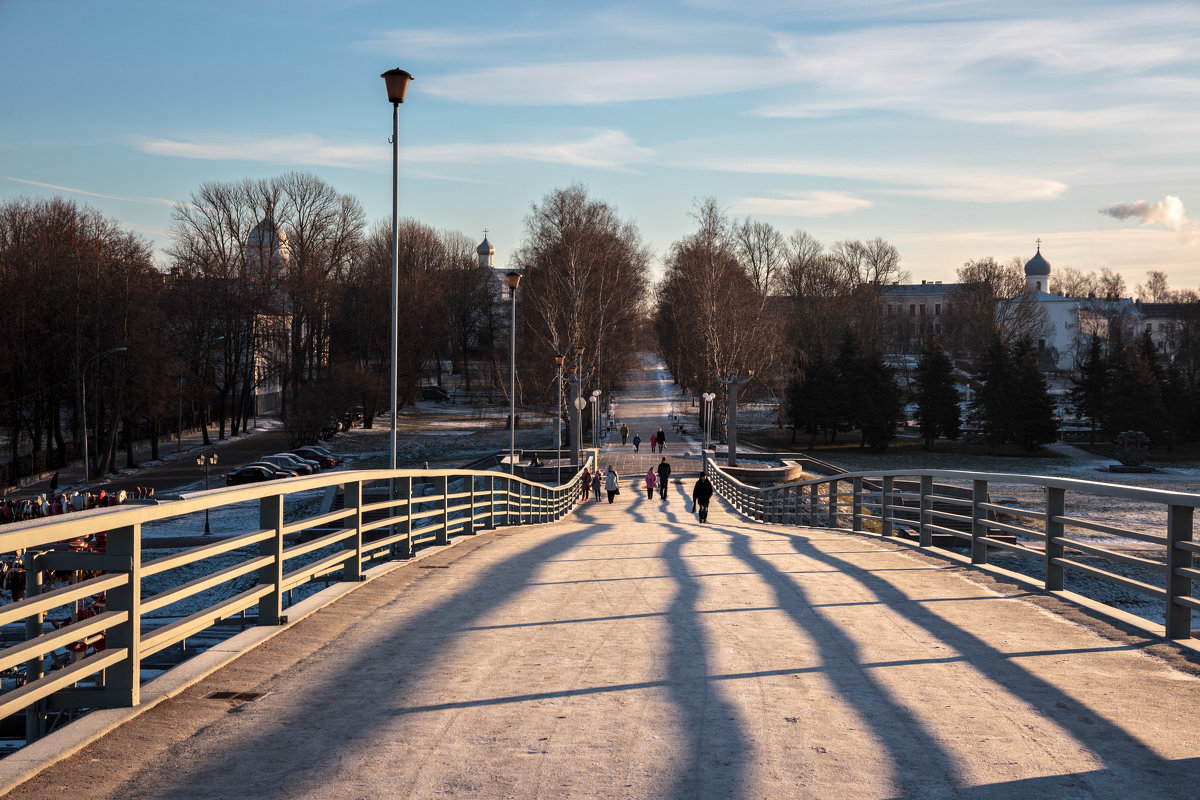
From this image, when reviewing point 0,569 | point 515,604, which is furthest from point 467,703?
point 0,569

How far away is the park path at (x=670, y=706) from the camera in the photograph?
4.14m

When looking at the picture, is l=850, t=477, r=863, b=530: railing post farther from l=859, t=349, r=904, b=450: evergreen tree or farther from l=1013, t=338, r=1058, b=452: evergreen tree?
l=1013, t=338, r=1058, b=452: evergreen tree

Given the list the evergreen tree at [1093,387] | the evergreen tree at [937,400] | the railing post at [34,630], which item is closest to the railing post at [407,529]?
the railing post at [34,630]

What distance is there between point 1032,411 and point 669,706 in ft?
243

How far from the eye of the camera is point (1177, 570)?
22.7ft

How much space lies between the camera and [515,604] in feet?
27.2

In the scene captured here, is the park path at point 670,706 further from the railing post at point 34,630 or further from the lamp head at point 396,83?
the lamp head at point 396,83

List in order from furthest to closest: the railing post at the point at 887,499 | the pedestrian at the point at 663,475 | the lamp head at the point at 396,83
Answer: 1. the pedestrian at the point at 663,475
2. the lamp head at the point at 396,83
3. the railing post at the point at 887,499

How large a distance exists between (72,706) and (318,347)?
251 feet

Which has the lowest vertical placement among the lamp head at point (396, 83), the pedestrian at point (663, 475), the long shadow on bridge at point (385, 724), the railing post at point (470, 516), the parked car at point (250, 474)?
the parked car at point (250, 474)

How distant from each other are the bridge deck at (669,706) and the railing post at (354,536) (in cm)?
26

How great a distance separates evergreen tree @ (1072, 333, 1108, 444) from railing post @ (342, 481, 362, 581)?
78282mm

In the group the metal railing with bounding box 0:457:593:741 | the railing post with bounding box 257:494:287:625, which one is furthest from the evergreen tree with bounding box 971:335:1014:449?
the railing post with bounding box 257:494:287:625

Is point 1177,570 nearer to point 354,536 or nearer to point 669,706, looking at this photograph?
point 669,706
